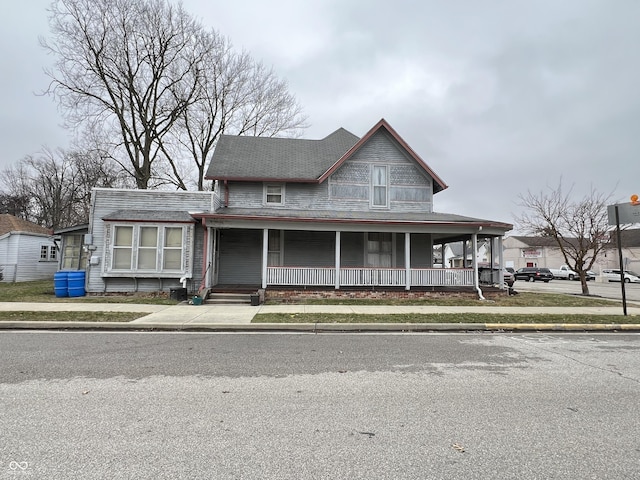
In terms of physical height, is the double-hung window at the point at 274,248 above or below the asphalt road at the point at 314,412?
above

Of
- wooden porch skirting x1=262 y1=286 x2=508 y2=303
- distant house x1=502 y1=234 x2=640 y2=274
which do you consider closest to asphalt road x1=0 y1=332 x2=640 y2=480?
wooden porch skirting x1=262 y1=286 x2=508 y2=303

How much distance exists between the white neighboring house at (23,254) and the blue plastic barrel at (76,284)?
12.2 m

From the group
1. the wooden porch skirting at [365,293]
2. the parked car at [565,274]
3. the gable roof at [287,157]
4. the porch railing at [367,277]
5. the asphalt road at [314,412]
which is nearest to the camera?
the asphalt road at [314,412]

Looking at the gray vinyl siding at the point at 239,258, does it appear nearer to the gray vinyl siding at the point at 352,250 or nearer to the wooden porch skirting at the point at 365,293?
the wooden porch skirting at the point at 365,293

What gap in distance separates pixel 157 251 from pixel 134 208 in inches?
89.0

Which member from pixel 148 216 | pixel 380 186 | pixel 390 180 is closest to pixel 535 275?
pixel 390 180

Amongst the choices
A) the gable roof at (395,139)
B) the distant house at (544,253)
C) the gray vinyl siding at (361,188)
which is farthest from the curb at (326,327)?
the distant house at (544,253)

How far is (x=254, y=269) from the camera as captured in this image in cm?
1673

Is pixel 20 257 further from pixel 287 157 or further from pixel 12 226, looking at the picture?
pixel 287 157

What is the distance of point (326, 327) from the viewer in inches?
344

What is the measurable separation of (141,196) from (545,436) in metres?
15.7

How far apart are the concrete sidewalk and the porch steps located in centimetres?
89

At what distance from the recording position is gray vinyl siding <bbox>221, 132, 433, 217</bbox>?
17562mm

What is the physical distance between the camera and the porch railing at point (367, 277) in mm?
14664
